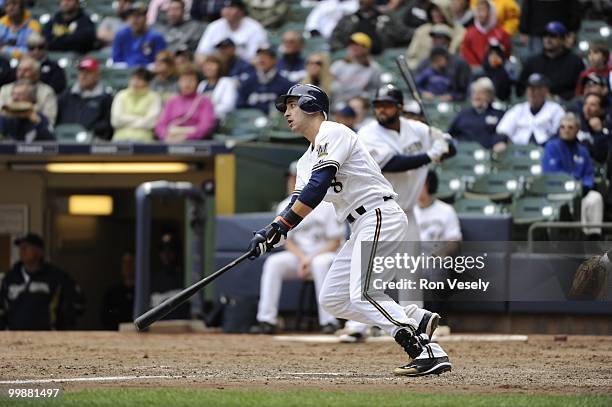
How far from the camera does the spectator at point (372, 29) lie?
1472cm

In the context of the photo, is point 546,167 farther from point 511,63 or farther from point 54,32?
point 54,32

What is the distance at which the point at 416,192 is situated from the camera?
32.6ft

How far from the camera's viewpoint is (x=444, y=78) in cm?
1368

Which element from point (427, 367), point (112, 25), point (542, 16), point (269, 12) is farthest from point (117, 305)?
point (427, 367)

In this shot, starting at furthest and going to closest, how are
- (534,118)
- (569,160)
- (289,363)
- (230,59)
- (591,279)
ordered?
(230,59), (534,118), (569,160), (289,363), (591,279)

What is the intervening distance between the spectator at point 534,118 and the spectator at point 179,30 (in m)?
4.63

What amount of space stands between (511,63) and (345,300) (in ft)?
23.6

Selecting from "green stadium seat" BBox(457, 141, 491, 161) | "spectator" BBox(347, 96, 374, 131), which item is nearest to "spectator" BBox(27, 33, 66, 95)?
"spectator" BBox(347, 96, 374, 131)

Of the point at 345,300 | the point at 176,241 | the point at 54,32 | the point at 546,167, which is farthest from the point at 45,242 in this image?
the point at 345,300

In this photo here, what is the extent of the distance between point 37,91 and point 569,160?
5.90m

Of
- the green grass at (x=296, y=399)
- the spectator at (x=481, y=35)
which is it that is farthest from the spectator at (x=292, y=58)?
the green grass at (x=296, y=399)

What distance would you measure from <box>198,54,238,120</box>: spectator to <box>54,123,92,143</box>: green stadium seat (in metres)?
1.34

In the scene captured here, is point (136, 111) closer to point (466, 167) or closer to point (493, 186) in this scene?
point (466, 167)

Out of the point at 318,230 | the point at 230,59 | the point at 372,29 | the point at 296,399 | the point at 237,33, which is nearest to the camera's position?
the point at 296,399
